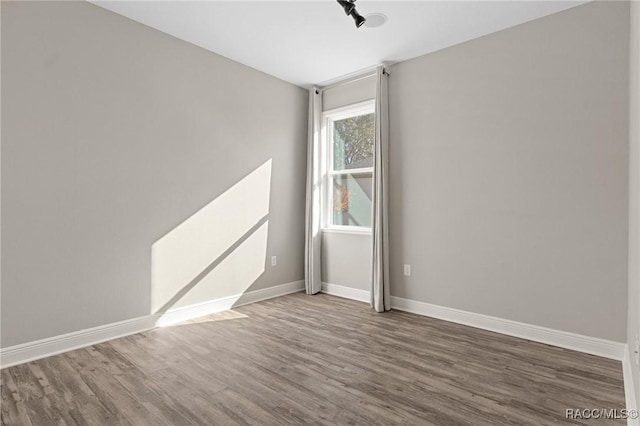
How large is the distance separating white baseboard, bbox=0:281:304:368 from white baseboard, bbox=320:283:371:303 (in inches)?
33.7

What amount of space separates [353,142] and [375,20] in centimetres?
159

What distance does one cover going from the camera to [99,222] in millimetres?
2783

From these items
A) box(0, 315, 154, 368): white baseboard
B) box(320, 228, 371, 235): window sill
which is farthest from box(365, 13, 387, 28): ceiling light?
box(0, 315, 154, 368): white baseboard

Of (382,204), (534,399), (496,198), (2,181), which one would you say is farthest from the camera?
(382,204)

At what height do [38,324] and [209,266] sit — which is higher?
[209,266]

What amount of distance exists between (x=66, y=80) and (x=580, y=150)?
401 centimetres

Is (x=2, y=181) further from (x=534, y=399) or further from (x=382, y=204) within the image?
(x=534, y=399)

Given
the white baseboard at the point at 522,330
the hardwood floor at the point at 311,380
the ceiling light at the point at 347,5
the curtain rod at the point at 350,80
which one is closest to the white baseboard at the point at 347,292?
the white baseboard at the point at 522,330

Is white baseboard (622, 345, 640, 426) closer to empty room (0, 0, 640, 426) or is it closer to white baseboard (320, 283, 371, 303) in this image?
empty room (0, 0, 640, 426)

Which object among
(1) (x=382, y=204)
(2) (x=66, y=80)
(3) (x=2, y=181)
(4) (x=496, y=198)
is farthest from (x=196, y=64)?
(4) (x=496, y=198)

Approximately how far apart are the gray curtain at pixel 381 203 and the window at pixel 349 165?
32cm

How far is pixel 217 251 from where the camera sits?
3652 millimetres

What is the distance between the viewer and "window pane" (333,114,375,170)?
4207 mm

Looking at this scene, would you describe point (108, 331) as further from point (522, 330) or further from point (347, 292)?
point (522, 330)
